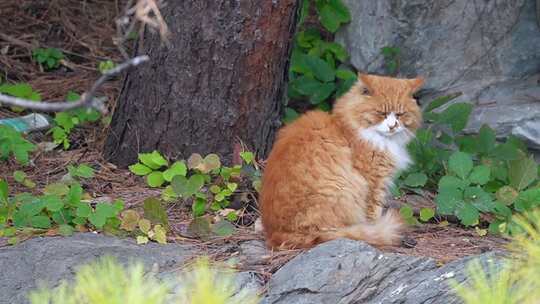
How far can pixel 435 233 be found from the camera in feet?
18.9

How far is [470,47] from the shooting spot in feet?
22.8

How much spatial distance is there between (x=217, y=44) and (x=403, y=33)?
163cm

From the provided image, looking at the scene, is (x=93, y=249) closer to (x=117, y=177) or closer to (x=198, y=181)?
(x=198, y=181)

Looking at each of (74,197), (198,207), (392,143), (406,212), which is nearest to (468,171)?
(406,212)

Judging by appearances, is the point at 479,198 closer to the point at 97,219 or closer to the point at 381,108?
the point at 381,108

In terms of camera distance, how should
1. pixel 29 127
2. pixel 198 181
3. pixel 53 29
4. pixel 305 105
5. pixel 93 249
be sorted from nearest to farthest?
pixel 93 249
pixel 198 181
pixel 29 127
pixel 305 105
pixel 53 29

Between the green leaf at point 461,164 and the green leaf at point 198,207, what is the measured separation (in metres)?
1.41

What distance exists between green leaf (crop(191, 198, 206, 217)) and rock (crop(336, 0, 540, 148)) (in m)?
1.93

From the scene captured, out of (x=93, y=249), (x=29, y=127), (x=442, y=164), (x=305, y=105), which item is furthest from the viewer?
(x=305, y=105)

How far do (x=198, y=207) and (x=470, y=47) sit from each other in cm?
234

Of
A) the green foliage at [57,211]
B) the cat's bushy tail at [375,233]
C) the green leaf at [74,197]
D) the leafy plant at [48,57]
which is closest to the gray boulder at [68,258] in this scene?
the green foliage at [57,211]

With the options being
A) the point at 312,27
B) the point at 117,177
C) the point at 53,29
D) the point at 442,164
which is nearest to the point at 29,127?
the point at 117,177

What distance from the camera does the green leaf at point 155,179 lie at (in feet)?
19.7

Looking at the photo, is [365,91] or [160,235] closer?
[160,235]
